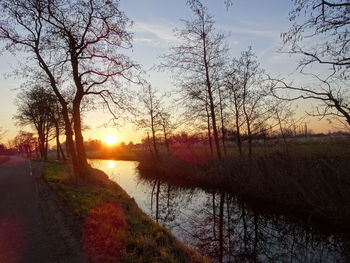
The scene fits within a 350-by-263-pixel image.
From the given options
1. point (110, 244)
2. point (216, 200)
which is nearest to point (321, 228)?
point (216, 200)

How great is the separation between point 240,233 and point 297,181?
11.9ft

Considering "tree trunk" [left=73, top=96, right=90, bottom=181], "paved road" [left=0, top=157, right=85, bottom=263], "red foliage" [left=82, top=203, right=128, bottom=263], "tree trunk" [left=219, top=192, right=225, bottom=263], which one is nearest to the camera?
"red foliage" [left=82, top=203, right=128, bottom=263]

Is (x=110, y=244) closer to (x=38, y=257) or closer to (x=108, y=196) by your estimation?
(x=38, y=257)

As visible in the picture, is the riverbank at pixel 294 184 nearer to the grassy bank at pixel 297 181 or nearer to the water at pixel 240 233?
the grassy bank at pixel 297 181

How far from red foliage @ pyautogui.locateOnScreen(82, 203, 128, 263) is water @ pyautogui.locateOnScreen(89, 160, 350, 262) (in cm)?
270

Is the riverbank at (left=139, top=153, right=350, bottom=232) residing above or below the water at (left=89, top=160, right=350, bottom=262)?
above

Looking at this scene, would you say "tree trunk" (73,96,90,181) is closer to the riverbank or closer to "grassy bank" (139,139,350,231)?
the riverbank

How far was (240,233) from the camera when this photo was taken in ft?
35.1

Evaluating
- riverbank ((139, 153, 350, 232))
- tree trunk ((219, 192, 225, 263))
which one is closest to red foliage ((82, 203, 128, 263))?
tree trunk ((219, 192, 225, 263))

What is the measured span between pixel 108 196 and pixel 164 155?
17668mm

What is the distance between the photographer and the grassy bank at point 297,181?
1041cm

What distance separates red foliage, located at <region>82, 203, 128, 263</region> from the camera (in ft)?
19.6

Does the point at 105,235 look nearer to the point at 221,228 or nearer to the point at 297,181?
the point at 221,228

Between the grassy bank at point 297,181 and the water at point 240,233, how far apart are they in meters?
0.79
